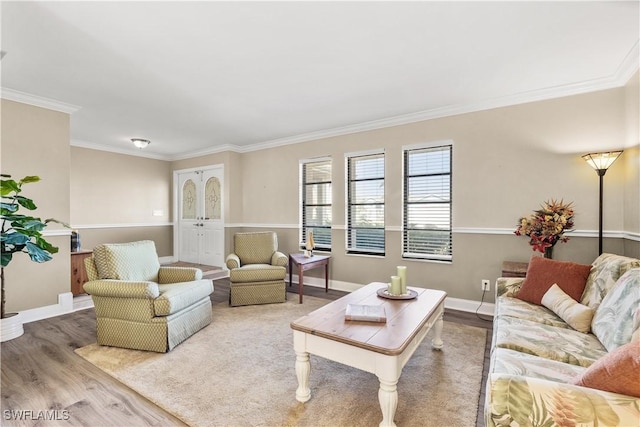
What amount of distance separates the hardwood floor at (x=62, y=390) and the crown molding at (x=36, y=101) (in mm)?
2499

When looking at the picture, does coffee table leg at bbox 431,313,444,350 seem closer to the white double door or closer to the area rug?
the area rug

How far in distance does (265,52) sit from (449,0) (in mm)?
1381

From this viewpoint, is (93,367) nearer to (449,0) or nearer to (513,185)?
(449,0)

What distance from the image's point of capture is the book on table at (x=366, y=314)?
6.41ft

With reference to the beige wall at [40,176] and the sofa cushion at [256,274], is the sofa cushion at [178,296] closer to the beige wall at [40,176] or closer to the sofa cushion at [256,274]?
the sofa cushion at [256,274]

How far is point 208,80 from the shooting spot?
116 inches

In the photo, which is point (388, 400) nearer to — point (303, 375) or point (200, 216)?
point (303, 375)

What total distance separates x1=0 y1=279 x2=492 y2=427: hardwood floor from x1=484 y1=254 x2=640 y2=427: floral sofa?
495 mm

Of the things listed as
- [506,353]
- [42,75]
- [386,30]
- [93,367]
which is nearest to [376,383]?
[506,353]

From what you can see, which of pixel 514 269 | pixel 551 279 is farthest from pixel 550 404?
pixel 514 269

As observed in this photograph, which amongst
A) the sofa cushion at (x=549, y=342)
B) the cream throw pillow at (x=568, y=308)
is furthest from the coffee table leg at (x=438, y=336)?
the cream throw pillow at (x=568, y=308)

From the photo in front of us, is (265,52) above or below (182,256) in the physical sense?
above

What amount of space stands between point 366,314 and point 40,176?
13.0 feet

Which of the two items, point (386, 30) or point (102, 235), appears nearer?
point (386, 30)
